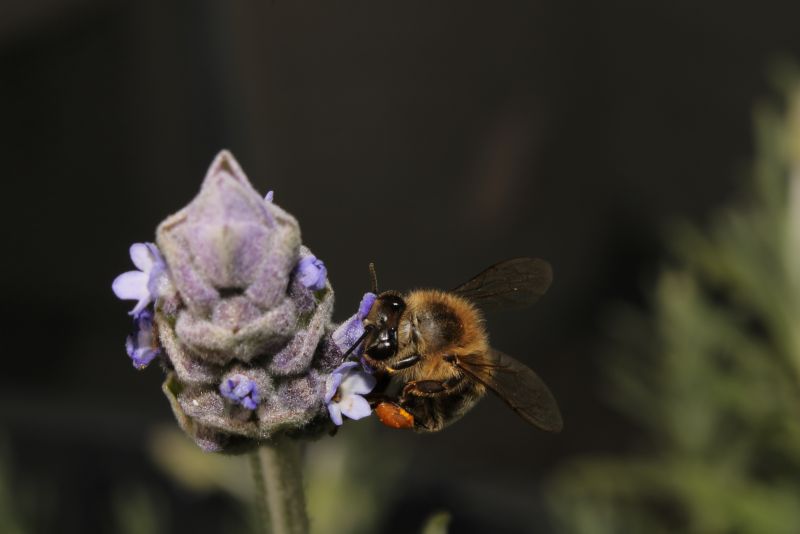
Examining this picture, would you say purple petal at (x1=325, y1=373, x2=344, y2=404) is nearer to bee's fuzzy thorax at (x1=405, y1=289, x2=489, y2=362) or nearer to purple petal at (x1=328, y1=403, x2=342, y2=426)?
purple petal at (x1=328, y1=403, x2=342, y2=426)

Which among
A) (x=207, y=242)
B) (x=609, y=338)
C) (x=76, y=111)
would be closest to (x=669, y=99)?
(x=609, y=338)

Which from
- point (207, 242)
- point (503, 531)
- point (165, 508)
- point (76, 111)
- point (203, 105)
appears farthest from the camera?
point (76, 111)

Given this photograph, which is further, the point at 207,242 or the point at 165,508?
the point at 165,508

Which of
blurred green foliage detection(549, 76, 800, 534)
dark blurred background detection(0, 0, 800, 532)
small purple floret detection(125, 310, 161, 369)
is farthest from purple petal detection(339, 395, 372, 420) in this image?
dark blurred background detection(0, 0, 800, 532)

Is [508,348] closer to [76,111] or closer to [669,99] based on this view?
[669,99]

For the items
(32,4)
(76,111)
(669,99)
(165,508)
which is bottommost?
(165,508)

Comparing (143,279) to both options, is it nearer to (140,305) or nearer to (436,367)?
(140,305)

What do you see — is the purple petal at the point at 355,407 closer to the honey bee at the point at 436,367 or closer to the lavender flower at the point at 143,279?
the honey bee at the point at 436,367

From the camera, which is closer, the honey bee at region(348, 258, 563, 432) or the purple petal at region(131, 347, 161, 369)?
the purple petal at region(131, 347, 161, 369)
